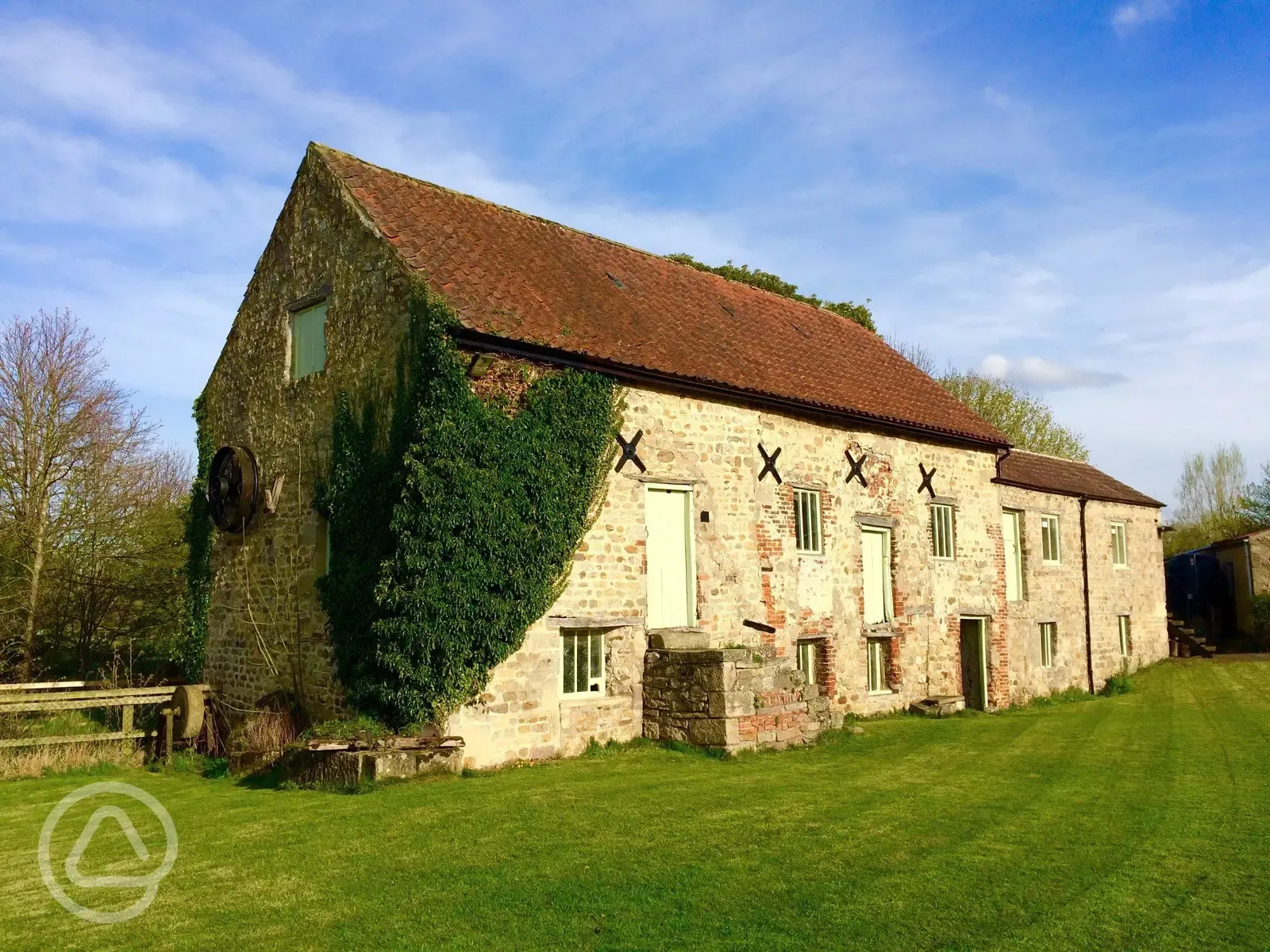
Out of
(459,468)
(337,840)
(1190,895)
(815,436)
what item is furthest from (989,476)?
(337,840)

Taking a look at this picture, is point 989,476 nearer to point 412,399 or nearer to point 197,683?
point 412,399

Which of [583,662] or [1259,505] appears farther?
[1259,505]

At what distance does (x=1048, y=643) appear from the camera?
23.1 metres


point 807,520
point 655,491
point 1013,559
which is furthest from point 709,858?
point 1013,559

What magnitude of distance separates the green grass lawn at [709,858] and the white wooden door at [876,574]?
18.8 feet

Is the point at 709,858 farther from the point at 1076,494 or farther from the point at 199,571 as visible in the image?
the point at 1076,494

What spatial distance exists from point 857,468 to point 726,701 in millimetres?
6494

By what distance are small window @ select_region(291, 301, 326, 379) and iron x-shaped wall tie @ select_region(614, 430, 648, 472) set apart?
15.3 ft

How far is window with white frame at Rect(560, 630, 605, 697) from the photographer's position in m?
12.8

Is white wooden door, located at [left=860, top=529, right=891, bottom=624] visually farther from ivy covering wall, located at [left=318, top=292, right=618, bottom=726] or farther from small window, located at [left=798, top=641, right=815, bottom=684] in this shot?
ivy covering wall, located at [left=318, top=292, right=618, bottom=726]

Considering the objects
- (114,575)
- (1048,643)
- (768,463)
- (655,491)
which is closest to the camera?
(655,491)

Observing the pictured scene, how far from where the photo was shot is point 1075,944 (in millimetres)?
5391

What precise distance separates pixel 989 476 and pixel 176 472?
2525 cm

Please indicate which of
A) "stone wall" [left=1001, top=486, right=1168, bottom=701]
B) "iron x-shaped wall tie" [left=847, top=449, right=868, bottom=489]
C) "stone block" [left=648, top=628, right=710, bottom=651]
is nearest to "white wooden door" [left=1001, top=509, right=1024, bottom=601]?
"stone wall" [left=1001, top=486, right=1168, bottom=701]
